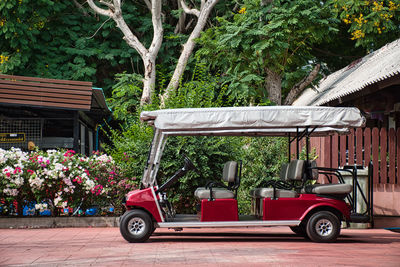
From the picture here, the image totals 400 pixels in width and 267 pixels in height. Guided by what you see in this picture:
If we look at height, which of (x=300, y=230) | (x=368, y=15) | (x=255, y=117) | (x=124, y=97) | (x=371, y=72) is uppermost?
(x=368, y=15)

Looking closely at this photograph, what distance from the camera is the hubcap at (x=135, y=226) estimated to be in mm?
10070

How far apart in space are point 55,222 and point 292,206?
5.30 m

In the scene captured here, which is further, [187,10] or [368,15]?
[187,10]

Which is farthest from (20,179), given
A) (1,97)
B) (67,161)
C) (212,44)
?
(212,44)

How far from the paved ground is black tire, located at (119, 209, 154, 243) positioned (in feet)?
0.46

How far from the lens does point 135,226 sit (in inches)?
398

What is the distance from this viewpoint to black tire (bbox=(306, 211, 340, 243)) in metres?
10.1

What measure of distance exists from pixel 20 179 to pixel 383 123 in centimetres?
1077

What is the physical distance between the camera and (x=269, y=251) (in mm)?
8930

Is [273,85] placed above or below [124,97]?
above

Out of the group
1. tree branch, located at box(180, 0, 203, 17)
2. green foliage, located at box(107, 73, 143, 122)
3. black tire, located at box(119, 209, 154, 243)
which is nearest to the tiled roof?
tree branch, located at box(180, 0, 203, 17)

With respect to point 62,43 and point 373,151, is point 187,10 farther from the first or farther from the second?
point 373,151

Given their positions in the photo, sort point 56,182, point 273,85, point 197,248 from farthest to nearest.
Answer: point 273,85 → point 56,182 → point 197,248

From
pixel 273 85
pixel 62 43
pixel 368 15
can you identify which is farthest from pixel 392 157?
pixel 62 43
